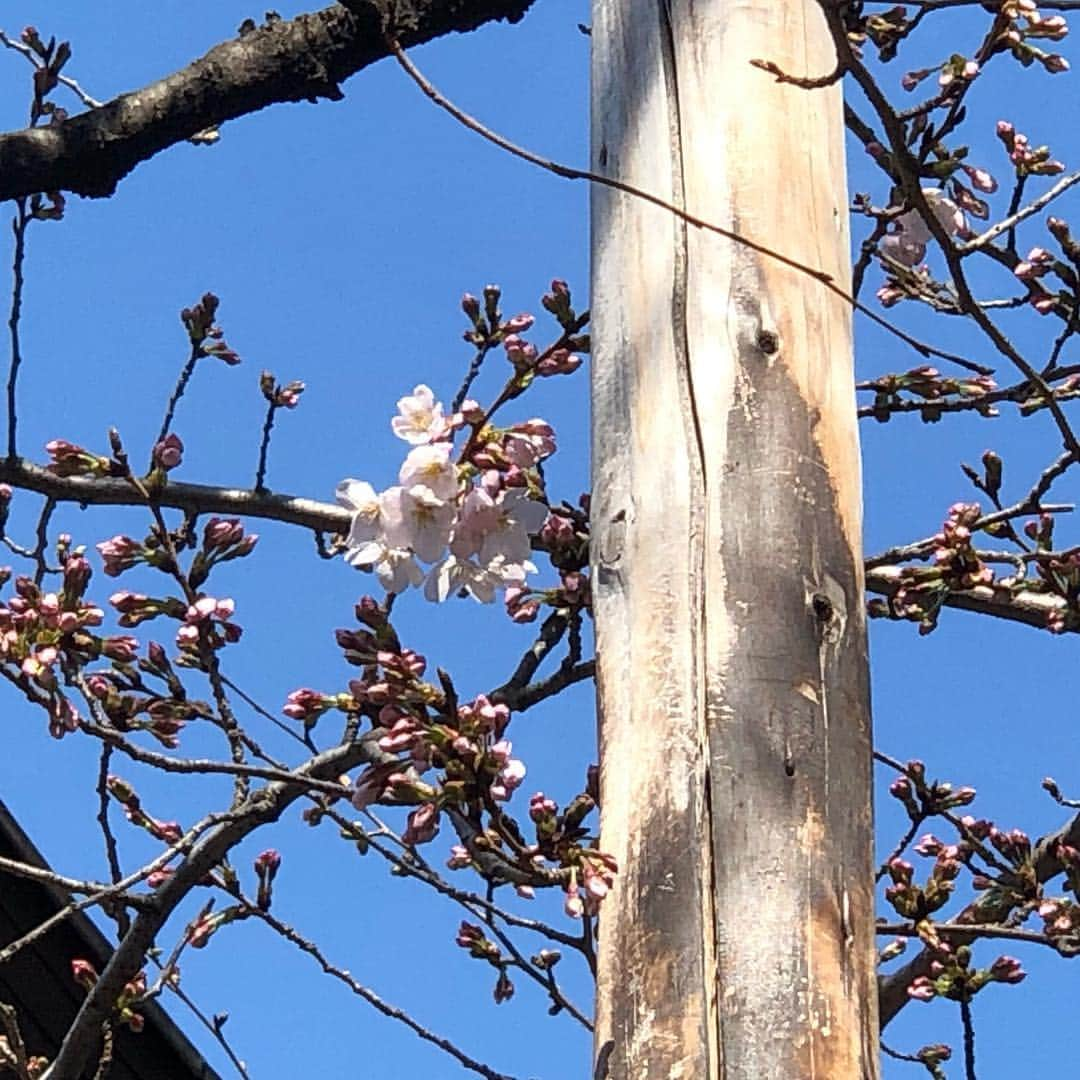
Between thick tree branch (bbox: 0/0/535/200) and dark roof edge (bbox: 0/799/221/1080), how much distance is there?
1.51 metres

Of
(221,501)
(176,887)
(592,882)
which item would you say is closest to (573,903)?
(592,882)

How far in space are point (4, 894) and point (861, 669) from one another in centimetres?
299

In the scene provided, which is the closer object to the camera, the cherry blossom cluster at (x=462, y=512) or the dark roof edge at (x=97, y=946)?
the cherry blossom cluster at (x=462, y=512)

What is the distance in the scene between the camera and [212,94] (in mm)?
2883

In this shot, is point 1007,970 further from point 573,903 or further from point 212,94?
point 212,94

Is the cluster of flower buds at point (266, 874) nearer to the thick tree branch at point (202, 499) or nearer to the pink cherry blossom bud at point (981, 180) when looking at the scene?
the thick tree branch at point (202, 499)

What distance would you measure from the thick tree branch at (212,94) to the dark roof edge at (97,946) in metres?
1.51

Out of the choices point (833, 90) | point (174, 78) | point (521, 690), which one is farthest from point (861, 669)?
point (174, 78)

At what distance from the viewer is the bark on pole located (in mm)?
1197

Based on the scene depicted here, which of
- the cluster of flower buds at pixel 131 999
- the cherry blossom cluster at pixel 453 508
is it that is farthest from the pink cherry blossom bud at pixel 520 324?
the cluster of flower buds at pixel 131 999

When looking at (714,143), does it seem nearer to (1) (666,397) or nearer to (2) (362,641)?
(1) (666,397)

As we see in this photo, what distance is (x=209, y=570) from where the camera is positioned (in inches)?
80.5

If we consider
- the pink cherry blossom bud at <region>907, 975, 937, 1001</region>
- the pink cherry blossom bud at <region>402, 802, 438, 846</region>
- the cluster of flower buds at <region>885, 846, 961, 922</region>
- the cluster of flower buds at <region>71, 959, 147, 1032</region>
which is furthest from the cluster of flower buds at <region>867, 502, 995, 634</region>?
the cluster of flower buds at <region>71, 959, 147, 1032</region>

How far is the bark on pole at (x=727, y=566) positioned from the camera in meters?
1.20
